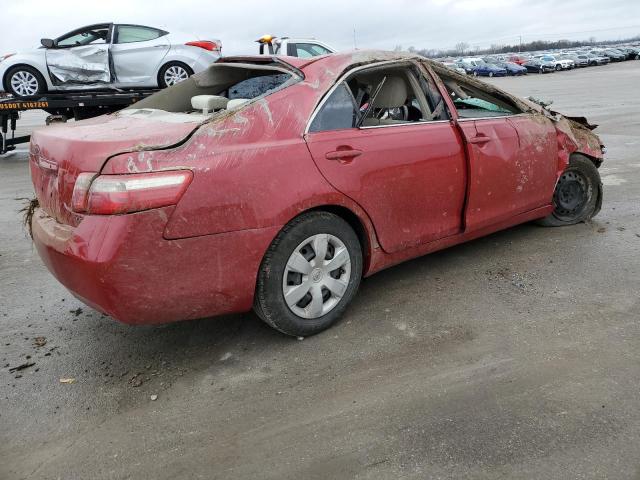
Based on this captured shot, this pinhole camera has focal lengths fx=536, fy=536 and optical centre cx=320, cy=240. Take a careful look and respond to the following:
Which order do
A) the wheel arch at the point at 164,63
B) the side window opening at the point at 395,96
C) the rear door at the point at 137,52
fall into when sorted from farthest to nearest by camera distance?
the wheel arch at the point at 164,63, the rear door at the point at 137,52, the side window opening at the point at 395,96

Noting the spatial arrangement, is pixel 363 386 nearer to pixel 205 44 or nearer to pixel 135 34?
pixel 205 44

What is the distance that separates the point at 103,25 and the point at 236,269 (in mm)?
9509

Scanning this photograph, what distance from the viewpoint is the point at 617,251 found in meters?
4.16

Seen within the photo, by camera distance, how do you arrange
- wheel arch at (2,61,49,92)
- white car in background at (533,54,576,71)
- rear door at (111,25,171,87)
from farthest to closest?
white car in background at (533,54,576,71) → rear door at (111,25,171,87) → wheel arch at (2,61,49,92)

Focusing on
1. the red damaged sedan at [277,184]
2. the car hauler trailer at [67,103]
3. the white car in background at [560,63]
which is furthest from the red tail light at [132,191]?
the white car in background at [560,63]

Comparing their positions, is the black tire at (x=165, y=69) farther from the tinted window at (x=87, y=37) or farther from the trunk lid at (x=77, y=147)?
the trunk lid at (x=77, y=147)

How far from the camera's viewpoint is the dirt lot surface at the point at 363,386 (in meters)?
2.14

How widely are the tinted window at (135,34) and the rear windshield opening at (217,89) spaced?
24.0 feet

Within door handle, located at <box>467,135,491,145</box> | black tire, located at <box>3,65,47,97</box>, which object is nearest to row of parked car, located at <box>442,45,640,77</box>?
black tire, located at <box>3,65,47,97</box>

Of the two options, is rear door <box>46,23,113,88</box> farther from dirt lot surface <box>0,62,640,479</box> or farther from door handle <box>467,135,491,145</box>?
door handle <box>467,135,491,145</box>

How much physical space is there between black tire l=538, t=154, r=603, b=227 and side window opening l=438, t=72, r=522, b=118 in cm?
89

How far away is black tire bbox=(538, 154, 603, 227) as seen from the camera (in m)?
4.58

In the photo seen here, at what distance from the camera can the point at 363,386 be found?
102 inches

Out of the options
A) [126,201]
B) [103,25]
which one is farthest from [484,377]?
[103,25]
